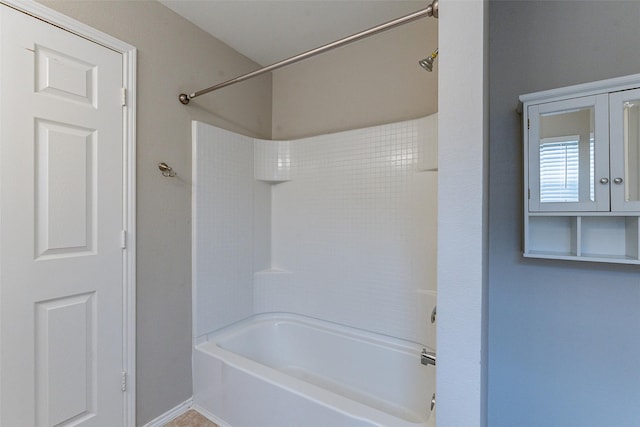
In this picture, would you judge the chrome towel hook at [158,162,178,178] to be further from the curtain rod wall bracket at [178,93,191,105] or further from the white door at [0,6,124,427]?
the curtain rod wall bracket at [178,93,191,105]

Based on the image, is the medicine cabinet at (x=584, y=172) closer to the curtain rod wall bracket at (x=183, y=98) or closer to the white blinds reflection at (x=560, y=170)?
the white blinds reflection at (x=560, y=170)

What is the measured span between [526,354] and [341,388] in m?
1.14

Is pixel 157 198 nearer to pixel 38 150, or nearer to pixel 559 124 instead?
pixel 38 150

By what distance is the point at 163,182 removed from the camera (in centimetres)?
168

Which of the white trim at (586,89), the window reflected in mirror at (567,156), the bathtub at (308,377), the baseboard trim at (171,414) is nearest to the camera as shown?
the white trim at (586,89)

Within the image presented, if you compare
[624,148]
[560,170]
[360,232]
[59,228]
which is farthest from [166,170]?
[624,148]

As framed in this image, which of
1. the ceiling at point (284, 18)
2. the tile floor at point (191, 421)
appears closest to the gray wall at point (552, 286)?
the ceiling at point (284, 18)

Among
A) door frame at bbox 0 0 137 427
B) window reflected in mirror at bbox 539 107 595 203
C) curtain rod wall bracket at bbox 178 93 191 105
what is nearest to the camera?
window reflected in mirror at bbox 539 107 595 203

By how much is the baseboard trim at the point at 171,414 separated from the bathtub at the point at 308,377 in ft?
0.15

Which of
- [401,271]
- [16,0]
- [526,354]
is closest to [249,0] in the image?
[16,0]

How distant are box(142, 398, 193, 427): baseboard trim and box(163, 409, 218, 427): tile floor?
0.8 inches

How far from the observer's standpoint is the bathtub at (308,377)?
1.32 meters

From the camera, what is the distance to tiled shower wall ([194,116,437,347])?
5.91 ft

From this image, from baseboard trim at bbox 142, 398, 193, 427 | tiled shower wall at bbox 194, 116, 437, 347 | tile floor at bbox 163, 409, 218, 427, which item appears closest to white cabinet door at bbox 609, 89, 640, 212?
tiled shower wall at bbox 194, 116, 437, 347
